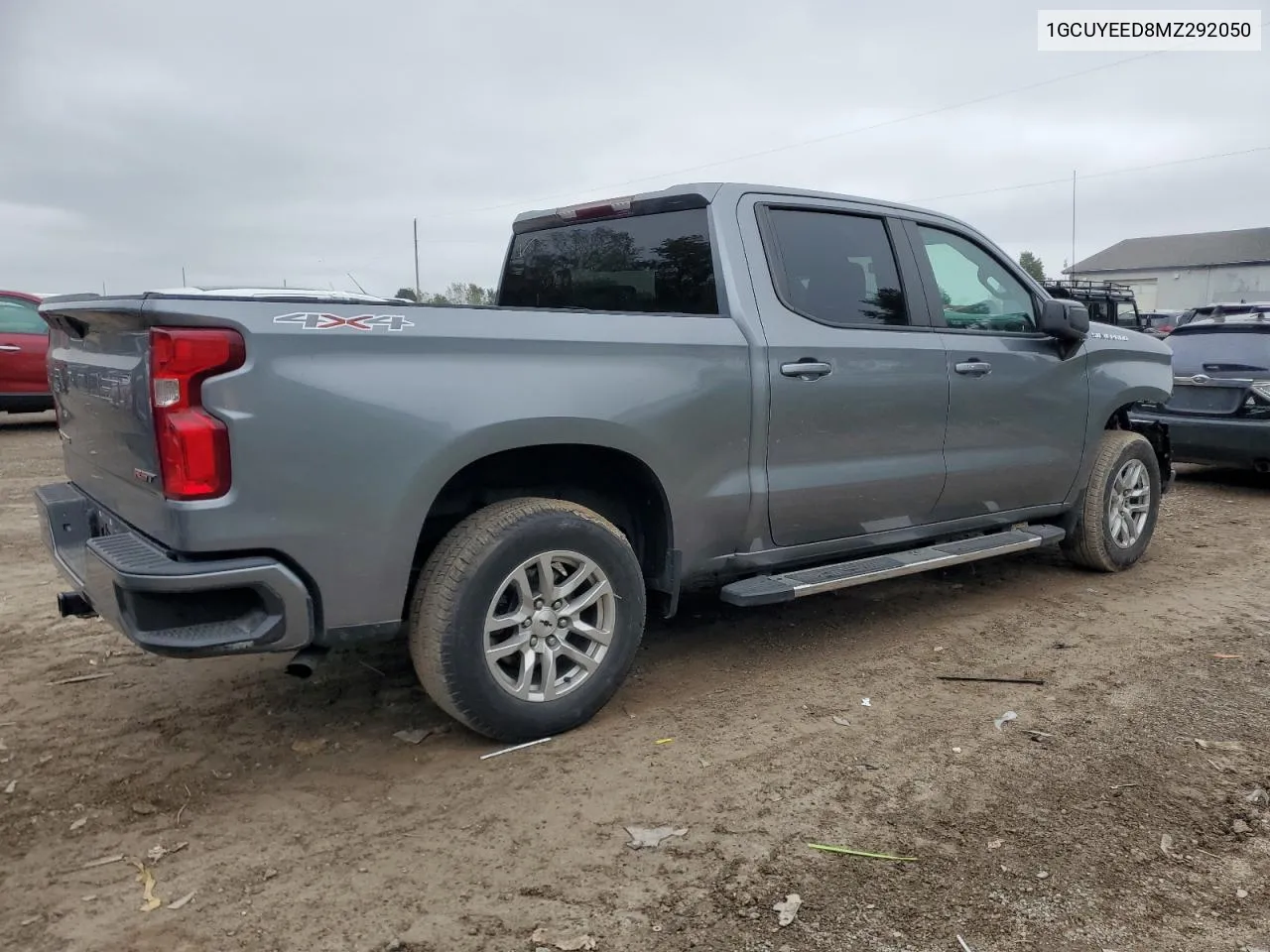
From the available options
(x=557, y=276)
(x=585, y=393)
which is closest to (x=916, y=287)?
(x=557, y=276)

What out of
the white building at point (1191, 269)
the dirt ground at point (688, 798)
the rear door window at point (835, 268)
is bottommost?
the dirt ground at point (688, 798)

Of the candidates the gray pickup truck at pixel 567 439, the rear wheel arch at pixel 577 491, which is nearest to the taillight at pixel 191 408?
the gray pickup truck at pixel 567 439

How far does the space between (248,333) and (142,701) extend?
1827 mm

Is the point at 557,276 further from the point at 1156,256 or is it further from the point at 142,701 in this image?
the point at 1156,256

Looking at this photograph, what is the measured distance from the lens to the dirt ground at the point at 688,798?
2.40 metres

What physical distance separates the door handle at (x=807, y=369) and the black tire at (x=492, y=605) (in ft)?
3.23

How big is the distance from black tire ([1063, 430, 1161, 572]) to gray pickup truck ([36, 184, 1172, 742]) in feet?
1.35

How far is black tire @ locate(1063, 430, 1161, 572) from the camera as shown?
542cm

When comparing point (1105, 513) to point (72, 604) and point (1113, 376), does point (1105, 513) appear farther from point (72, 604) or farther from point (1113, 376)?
point (72, 604)

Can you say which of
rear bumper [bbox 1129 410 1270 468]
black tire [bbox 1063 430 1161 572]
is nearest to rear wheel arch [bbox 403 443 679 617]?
black tire [bbox 1063 430 1161 572]

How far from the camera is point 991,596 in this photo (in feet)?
17.2

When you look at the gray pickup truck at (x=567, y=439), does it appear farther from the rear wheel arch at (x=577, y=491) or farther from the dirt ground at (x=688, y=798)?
the dirt ground at (x=688, y=798)

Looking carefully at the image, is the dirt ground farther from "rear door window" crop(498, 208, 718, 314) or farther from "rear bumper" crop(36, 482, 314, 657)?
"rear door window" crop(498, 208, 718, 314)

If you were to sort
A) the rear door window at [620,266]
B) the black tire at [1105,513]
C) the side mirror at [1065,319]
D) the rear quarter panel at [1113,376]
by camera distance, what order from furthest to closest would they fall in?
the black tire at [1105,513], the rear quarter panel at [1113,376], the side mirror at [1065,319], the rear door window at [620,266]
